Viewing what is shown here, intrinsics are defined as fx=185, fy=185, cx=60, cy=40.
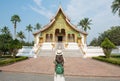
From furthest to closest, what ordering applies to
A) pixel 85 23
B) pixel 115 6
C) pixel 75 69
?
1. pixel 85 23
2. pixel 115 6
3. pixel 75 69

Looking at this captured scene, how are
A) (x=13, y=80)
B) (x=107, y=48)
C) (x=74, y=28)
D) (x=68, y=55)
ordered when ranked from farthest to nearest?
(x=74, y=28), (x=68, y=55), (x=107, y=48), (x=13, y=80)

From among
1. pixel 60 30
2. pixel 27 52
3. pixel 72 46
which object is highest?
pixel 60 30

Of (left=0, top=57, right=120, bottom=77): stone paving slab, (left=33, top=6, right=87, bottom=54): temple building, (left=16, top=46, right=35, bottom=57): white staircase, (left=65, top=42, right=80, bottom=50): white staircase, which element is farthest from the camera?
(left=33, top=6, right=87, bottom=54): temple building

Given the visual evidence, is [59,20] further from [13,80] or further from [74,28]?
[13,80]

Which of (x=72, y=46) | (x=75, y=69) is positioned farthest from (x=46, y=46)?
(x=75, y=69)

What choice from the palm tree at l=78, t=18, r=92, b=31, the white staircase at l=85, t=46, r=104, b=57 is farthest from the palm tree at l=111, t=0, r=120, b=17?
the palm tree at l=78, t=18, r=92, b=31

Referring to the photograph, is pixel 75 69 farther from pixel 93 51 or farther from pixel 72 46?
pixel 72 46

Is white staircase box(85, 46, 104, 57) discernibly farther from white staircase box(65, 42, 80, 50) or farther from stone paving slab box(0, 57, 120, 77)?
stone paving slab box(0, 57, 120, 77)

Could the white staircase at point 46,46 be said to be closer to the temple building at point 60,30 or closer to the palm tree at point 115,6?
the temple building at point 60,30

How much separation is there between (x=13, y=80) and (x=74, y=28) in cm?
2874

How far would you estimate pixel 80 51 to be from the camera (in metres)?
32.0

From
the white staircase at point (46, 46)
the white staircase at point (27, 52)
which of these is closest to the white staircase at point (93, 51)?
the white staircase at point (46, 46)

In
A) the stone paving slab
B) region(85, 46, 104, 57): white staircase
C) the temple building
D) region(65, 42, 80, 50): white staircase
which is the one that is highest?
the temple building

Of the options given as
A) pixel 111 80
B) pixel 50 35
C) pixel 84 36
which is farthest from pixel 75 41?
pixel 111 80
